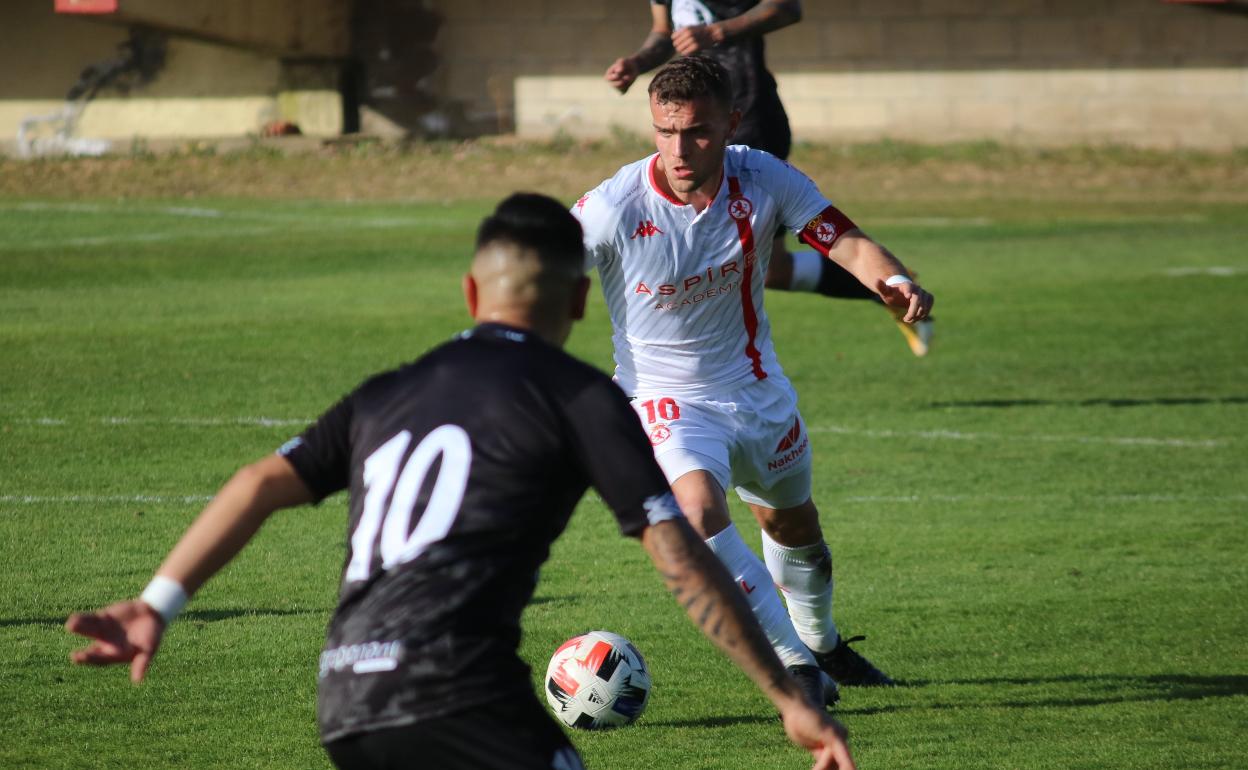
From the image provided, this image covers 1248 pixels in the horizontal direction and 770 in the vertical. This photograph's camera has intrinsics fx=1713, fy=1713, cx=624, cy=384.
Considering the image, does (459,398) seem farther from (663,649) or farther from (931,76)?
(931,76)

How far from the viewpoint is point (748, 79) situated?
9422mm

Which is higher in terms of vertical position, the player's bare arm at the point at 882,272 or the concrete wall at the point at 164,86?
A: the player's bare arm at the point at 882,272

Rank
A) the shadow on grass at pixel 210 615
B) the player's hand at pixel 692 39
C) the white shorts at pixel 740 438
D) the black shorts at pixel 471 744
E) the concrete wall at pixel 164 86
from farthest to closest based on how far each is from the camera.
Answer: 1. the concrete wall at pixel 164 86
2. the player's hand at pixel 692 39
3. the shadow on grass at pixel 210 615
4. the white shorts at pixel 740 438
5. the black shorts at pixel 471 744

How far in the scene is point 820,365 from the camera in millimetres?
12445

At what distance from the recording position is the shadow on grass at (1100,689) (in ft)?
18.4

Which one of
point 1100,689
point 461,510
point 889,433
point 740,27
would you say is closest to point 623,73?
point 740,27

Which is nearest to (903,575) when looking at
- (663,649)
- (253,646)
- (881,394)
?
(663,649)

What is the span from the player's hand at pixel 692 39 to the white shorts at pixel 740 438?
5.54 feet

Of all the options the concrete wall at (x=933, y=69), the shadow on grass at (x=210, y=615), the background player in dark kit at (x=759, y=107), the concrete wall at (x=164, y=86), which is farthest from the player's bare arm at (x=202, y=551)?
the concrete wall at (x=164, y=86)

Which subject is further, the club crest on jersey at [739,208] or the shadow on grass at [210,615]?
the shadow on grass at [210,615]

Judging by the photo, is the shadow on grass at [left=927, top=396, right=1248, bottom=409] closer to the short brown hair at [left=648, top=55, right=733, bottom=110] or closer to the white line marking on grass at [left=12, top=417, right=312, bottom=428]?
the white line marking on grass at [left=12, top=417, right=312, bottom=428]

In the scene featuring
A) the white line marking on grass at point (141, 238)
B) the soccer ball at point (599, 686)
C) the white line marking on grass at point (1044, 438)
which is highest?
the soccer ball at point (599, 686)

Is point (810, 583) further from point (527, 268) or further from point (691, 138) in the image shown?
point (527, 268)

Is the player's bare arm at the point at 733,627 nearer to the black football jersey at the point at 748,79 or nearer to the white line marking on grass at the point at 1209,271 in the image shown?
the black football jersey at the point at 748,79
